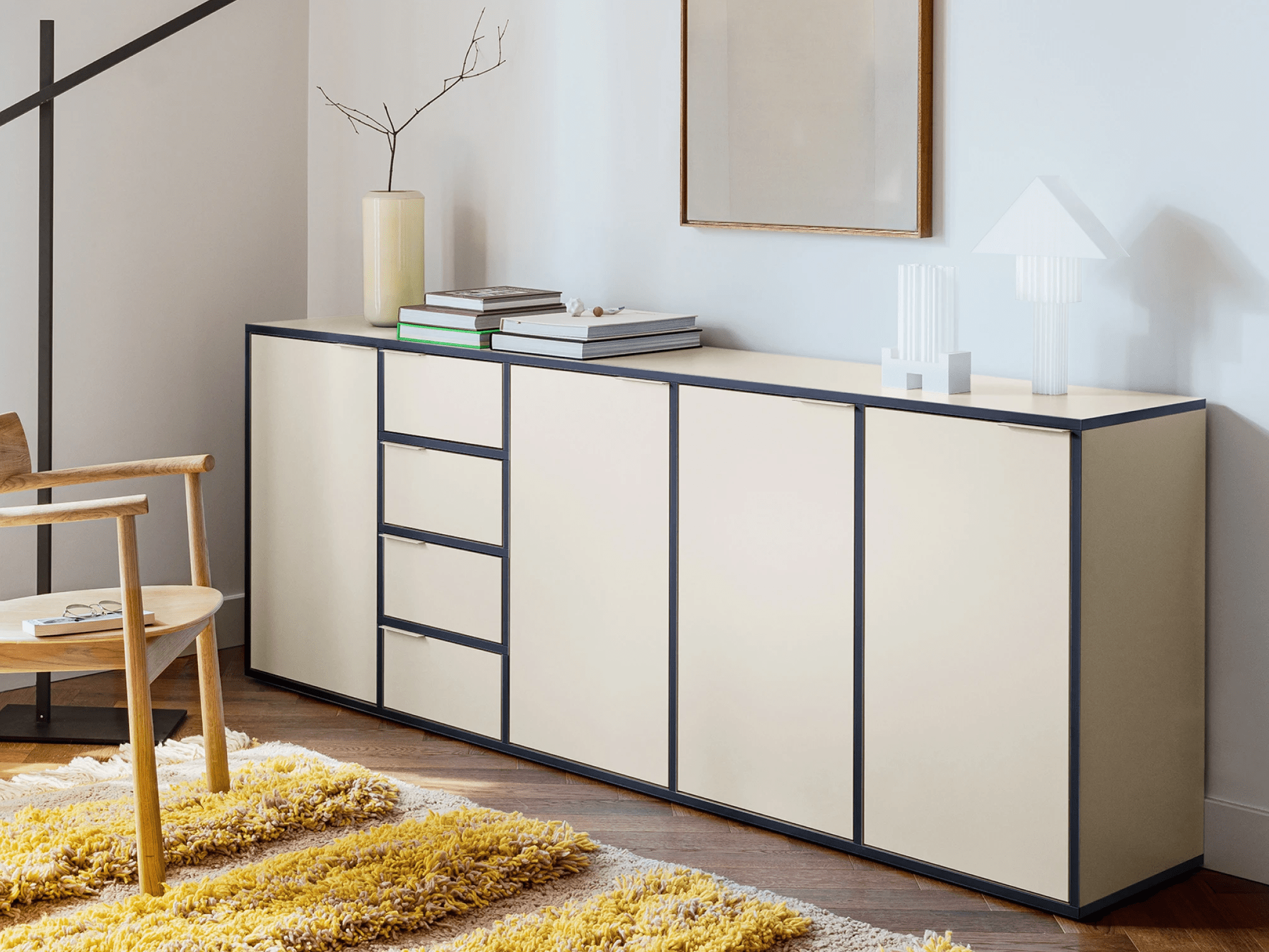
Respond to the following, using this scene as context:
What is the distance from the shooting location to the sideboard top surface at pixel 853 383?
2275 mm

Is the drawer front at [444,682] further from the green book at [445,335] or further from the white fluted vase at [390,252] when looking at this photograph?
the white fluted vase at [390,252]

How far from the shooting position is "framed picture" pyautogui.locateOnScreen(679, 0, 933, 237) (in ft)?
8.98

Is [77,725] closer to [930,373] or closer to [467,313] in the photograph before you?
[467,313]

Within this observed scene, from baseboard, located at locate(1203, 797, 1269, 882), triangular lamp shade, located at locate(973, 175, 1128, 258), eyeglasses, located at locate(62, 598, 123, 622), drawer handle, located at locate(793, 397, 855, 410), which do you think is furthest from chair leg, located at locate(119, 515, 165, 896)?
baseboard, located at locate(1203, 797, 1269, 882)

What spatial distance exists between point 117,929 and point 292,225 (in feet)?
7.57

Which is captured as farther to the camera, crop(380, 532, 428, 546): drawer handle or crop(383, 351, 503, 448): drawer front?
crop(380, 532, 428, 546): drawer handle

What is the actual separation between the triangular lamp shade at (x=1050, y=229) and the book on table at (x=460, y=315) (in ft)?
3.51

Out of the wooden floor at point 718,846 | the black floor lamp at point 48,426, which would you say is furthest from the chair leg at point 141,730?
the black floor lamp at point 48,426

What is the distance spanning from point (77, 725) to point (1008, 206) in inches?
88.3

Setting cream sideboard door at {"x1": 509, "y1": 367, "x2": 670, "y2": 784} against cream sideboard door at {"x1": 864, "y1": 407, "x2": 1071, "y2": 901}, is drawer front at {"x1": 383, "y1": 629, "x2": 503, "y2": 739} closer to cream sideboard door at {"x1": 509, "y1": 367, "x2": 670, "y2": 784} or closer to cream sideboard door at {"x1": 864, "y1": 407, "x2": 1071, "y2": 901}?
cream sideboard door at {"x1": 509, "y1": 367, "x2": 670, "y2": 784}

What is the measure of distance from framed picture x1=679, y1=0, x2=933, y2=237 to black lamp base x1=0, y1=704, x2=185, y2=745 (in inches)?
62.3

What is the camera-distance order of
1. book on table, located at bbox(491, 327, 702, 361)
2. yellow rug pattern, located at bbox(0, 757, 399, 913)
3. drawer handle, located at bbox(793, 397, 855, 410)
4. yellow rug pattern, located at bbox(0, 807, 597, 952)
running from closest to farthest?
yellow rug pattern, located at bbox(0, 807, 597, 952) < yellow rug pattern, located at bbox(0, 757, 399, 913) < drawer handle, located at bbox(793, 397, 855, 410) < book on table, located at bbox(491, 327, 702, 361)

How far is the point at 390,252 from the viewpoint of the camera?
11.3ft

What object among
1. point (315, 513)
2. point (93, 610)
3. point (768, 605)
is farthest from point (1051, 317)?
point (315, 513)
